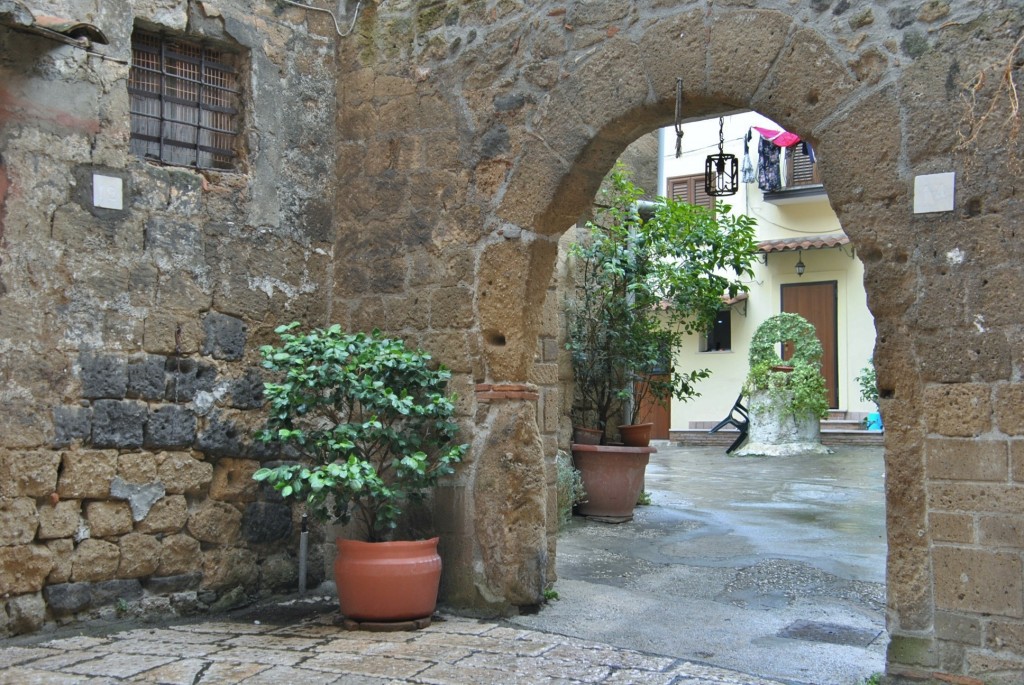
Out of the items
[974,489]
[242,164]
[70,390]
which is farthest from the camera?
[242,164]

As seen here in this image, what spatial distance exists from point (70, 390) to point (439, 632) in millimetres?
1933

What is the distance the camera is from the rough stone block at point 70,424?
457cm

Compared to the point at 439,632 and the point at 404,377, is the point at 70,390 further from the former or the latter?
the point at 439,632

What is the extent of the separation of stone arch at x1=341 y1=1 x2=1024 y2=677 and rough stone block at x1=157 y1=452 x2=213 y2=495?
1160 millimetres

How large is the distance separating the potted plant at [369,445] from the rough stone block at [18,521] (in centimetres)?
94

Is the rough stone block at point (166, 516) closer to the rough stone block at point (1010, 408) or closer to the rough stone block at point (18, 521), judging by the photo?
the rough stone block at point (18, 521)

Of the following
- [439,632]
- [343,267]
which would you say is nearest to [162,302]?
[343,267]

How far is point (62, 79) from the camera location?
4.66 metres

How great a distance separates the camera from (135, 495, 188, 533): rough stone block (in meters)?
4.86

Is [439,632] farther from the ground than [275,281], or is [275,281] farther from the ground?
[275,281]

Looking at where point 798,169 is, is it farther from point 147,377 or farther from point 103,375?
point 103,375

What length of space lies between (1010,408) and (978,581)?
2.01ft

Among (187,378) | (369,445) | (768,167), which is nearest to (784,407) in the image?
(768,167)

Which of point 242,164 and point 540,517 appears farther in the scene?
point 242,164
